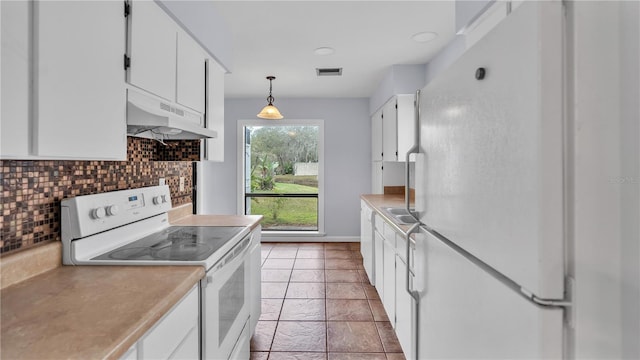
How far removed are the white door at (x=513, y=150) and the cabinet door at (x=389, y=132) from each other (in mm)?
2622

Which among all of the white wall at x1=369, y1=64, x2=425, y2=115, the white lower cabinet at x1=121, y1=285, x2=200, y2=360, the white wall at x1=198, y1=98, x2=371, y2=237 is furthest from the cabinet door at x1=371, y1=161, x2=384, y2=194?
the white lower cabinet at x1=121, y1=285, x2=200, y2=360

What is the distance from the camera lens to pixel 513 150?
26.3 inches

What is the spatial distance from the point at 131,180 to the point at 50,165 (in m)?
0.59

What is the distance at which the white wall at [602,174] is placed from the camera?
56 centimetres

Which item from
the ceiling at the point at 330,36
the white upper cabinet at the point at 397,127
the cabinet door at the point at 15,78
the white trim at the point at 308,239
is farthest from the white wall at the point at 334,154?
the cabinet door at the point at 15,78

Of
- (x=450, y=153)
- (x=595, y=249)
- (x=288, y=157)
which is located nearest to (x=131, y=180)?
(x=450, y=153)

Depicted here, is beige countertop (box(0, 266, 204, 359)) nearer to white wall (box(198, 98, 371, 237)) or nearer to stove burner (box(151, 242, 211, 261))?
stove burner (box(151, 242, 211, 261))

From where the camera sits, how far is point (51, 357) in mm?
691

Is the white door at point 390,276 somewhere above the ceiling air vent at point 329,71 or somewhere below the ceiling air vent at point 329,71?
below

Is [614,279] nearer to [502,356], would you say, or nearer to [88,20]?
[502,356]

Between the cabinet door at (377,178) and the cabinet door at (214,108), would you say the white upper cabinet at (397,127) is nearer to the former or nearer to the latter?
the cabinet door at (377,178)

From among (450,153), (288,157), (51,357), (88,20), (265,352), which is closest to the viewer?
(51,357)

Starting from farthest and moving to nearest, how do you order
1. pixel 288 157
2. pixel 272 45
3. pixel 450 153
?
pixel 288 157 < pixel 272 45 < pixel 450 153

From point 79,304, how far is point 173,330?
11.2 inches
